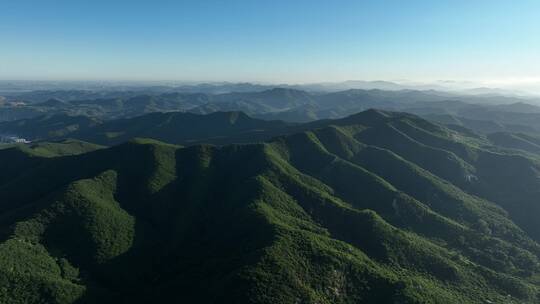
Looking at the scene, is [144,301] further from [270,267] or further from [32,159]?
[32,159]


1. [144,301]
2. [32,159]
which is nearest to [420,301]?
[144,301]

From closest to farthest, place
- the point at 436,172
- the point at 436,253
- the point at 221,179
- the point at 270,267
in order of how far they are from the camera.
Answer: the point at 270,267
the point at 436,253
the point at 221,179
the point at 436,172

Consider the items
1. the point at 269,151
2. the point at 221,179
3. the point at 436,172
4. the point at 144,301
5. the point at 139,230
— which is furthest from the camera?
the point at 436,172

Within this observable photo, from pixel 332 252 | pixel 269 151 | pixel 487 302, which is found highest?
pixel 269 151

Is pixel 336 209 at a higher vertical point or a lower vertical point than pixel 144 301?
higher

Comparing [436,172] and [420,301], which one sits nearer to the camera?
[420,301]

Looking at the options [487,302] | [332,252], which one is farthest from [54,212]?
[487,302]
